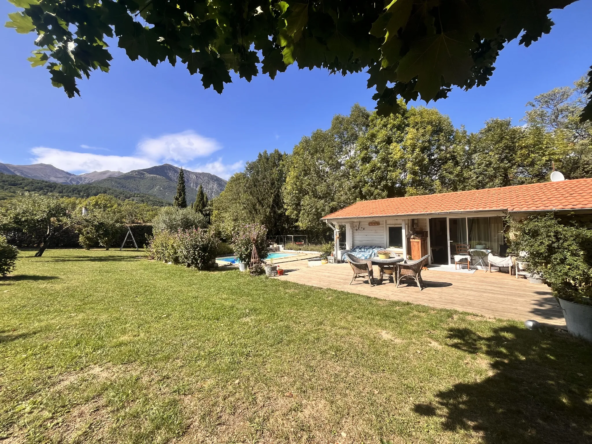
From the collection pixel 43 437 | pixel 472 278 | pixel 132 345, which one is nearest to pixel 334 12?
pixel 43 437

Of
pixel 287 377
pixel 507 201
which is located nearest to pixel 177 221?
pixel 287 377

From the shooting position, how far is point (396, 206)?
48.3 ft

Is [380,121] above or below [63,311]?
above

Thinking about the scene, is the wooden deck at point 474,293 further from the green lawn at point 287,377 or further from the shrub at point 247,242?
the shrub at point 247,242

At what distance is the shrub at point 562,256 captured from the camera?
13.3 feet

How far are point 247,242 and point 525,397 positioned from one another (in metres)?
9.95

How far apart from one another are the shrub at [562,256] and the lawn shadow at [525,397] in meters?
0.83

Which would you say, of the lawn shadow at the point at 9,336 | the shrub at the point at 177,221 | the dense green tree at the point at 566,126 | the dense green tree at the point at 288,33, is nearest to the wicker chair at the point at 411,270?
the dense green tree at the point at 288,33

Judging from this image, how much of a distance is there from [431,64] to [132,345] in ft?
17.4

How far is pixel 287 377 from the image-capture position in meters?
3.22

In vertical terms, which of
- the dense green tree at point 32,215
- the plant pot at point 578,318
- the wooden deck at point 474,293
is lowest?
the wooden deck at point 474,293

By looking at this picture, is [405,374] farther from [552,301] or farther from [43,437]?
[552,301]

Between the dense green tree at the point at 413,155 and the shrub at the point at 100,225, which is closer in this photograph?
the shrub at the point at 100,225

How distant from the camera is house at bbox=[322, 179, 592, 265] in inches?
375
